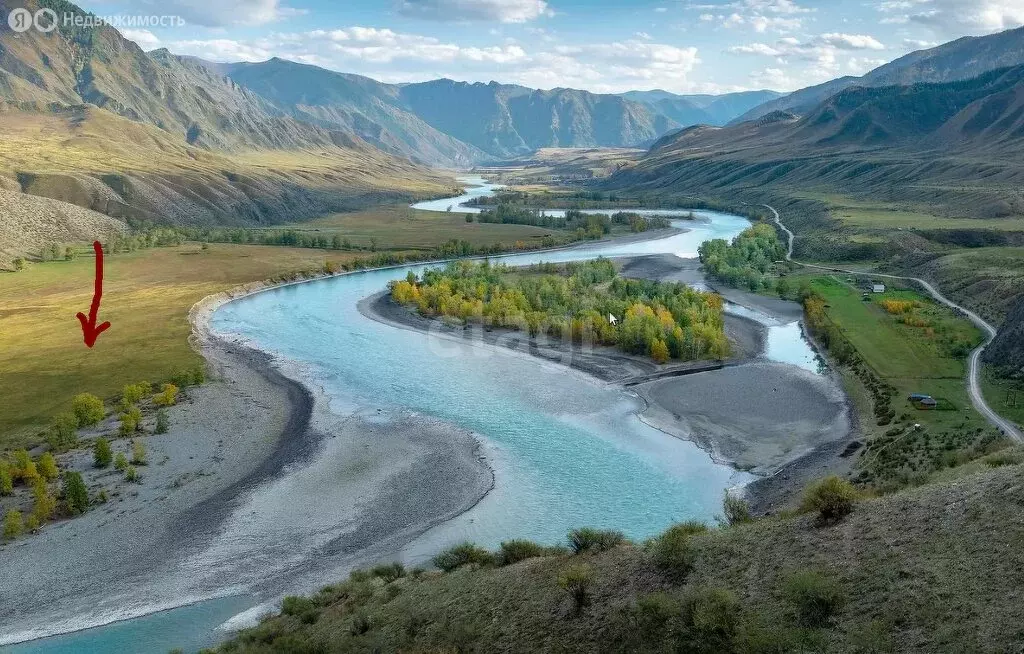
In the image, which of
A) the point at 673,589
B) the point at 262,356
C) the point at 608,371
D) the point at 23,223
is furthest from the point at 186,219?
the point at 673,589

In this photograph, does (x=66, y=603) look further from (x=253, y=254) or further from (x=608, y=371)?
(x=253, y=254)

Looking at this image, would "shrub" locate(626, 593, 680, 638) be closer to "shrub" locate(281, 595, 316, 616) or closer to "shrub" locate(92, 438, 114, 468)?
"shrub" locate(281, 595, 316, 616)

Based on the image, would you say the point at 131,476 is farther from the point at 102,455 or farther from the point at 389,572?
the point at 389,572

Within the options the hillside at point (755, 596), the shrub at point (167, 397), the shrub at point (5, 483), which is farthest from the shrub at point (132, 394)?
the hillside at point (755, 596)

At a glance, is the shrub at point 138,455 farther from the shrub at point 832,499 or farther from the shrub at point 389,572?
the shrub at point 832,499

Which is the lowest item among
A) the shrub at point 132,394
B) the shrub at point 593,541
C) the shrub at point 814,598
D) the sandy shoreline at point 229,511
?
the sandy shoreline at point 229,511

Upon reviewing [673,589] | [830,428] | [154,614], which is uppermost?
[673,589]
